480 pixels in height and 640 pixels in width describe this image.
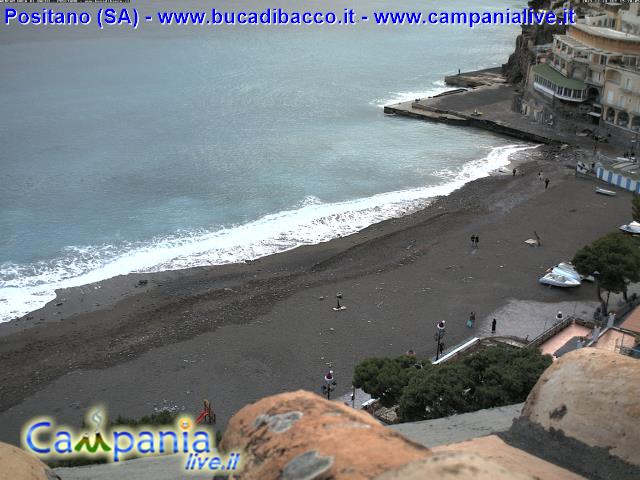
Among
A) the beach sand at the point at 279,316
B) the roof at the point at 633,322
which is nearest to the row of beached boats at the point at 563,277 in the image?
the beach sand at the point at 279,316

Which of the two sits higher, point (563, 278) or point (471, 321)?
point (563, 278)

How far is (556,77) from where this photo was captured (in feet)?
189

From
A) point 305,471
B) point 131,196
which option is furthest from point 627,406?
point 131,196

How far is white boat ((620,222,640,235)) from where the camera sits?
3475cm

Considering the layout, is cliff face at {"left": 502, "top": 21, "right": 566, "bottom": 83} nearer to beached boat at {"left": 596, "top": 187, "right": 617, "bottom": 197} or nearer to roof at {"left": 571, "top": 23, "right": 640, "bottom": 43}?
roof at {"left": 571, "top": 23, "right": 640, "bottom": 43}

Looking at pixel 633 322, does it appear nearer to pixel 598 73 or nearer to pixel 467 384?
pixel 467 384

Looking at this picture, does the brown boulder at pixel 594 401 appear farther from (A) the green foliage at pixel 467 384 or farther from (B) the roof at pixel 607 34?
(B) the roof at pixel 607 34

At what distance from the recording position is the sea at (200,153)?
1428 inches

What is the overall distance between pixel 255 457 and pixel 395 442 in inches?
65.5

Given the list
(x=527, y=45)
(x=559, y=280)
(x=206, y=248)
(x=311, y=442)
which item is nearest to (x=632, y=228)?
(x=559, y=280)

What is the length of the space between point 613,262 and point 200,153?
32.0 metres

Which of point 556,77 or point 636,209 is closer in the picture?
point 636,209

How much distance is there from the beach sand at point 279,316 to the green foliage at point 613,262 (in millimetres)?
2126

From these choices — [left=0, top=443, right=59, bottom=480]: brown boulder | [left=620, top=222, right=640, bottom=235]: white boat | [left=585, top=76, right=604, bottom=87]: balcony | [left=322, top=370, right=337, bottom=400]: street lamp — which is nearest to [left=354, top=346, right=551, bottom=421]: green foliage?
[left=322, top=370, right=337, bottom=400]: street lamp
